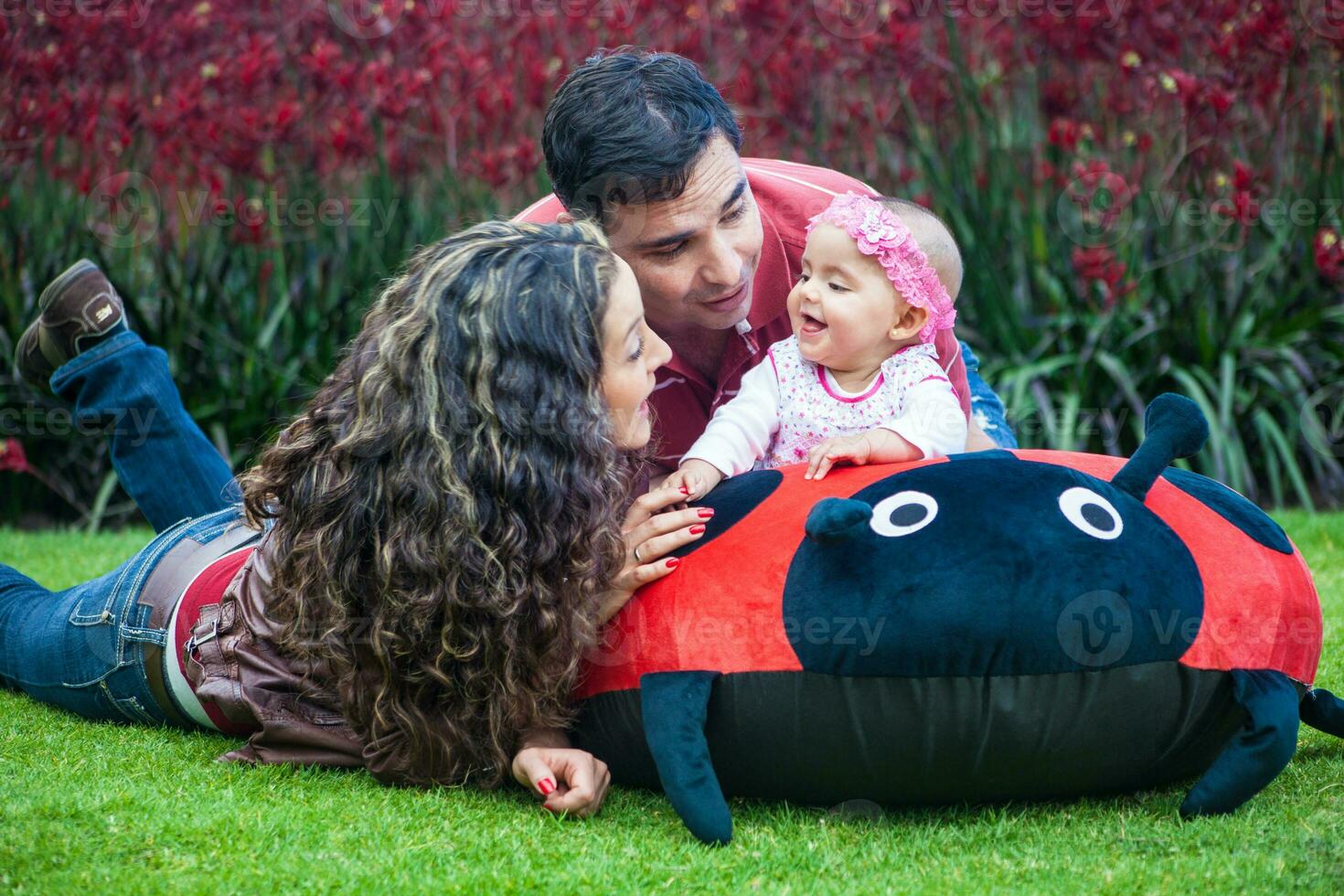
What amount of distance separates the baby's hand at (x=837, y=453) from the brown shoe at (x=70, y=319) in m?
2.03

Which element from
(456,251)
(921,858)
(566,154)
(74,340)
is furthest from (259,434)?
(921,858)

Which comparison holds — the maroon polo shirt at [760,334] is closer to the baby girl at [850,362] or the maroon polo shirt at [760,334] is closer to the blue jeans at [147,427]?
the baby girl at [850,362]

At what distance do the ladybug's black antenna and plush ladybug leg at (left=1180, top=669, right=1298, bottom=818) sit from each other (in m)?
0.39

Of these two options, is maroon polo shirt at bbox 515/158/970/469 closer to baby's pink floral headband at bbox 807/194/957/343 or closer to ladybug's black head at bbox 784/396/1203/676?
baby's pink floral headband at bbox 807/194/957/343

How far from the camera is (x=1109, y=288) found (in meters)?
5.19

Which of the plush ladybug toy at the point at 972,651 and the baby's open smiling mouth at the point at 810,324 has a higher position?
the baby's open smiling mouth at the point at 810,324

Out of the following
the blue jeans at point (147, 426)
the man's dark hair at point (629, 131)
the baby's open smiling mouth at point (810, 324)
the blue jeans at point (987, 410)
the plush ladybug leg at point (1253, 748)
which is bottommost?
the blue jeans at point (987, 410)

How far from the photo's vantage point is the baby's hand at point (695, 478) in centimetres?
267

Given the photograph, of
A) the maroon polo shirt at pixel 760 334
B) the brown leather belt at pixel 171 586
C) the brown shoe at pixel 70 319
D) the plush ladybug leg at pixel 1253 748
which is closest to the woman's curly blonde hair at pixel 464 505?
the brown leather belt at pixel 171 586

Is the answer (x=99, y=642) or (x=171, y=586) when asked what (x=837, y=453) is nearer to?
(x=171, y=586)

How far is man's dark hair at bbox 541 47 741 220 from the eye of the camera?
2.98 meters

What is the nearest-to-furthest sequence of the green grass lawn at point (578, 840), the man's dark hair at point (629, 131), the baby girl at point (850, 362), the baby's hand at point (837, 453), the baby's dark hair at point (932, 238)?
1. the green grass lawn at point (578, 840)
2. the baby's hand at point (837, 453)
3. the baby girl at point (850, 362)
4. the man's dark hair at point (629, 131)
5. the baby's dark hair at point (932, 238)

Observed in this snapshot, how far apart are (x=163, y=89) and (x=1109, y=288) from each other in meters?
4.20

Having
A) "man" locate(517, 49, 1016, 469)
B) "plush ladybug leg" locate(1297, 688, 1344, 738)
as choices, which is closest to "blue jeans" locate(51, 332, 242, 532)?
"man" locate(517, 49, 1016, 469)
